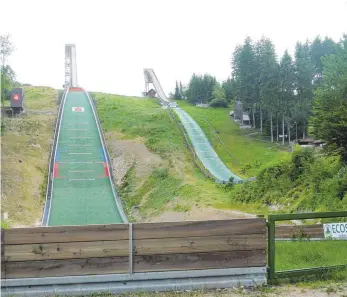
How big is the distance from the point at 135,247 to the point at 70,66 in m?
95.8

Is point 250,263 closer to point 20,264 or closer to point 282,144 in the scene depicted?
point 20,264

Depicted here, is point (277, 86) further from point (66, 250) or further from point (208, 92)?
point (66, 250)

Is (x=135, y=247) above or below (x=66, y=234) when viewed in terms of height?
below

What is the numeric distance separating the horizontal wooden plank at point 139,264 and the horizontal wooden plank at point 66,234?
1.12 feet

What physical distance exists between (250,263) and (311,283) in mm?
1180

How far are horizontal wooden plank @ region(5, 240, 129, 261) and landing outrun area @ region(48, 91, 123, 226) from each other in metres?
17.4

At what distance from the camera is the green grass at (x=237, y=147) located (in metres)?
39.4

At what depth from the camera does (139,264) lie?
21.8ft

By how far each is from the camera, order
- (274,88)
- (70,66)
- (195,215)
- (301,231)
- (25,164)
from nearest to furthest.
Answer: (301,231), (195,215), (25,164), (274,88), (70,66)

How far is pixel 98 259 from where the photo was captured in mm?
6539

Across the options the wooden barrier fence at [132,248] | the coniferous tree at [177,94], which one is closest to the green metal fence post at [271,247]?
the wooden barrier fence at [132,248]

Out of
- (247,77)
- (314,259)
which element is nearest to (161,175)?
(314,259)

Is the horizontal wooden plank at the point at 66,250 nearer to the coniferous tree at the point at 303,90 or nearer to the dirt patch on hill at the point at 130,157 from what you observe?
the dirt patch on hill at the point at 130,157

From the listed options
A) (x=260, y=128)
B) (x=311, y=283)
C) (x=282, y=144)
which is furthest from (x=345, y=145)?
(x=260, y=128)
